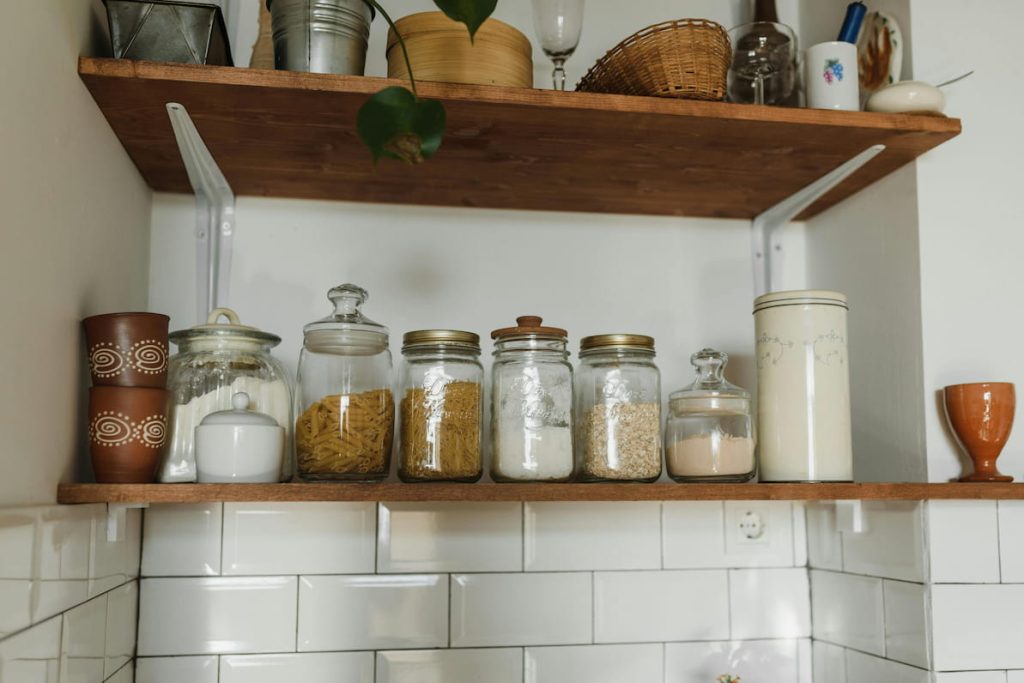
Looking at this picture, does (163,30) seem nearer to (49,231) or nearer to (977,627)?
(49,231)

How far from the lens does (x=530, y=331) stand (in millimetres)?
1229

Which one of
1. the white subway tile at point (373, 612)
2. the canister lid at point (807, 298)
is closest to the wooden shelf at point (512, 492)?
the canister lid at point (807, 298)

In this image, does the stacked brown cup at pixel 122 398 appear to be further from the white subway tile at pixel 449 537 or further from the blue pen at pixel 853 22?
the blue pen at pixel 853 22

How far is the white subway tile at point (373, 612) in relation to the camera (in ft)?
4.58

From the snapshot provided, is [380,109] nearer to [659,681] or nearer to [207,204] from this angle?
[207,204]

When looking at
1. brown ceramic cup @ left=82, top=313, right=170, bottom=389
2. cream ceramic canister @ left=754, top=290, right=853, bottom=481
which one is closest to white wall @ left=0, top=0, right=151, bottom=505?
brown ceramic cup @ left=82, top=313, right=170, bottom=389

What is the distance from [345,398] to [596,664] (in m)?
0.62

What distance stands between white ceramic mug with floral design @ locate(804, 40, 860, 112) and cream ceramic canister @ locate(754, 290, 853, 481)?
0.94 ft

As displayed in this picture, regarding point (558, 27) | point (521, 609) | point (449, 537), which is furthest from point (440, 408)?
point (558, 27)

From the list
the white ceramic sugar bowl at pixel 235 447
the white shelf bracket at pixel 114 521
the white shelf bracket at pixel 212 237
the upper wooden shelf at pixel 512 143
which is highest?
the upper wooden shelf at pixel 512 143

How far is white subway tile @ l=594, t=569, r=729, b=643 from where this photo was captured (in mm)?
1476

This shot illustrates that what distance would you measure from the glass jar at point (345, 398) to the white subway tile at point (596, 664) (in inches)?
18.9

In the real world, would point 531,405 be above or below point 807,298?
below

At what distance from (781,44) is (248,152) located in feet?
2.65
